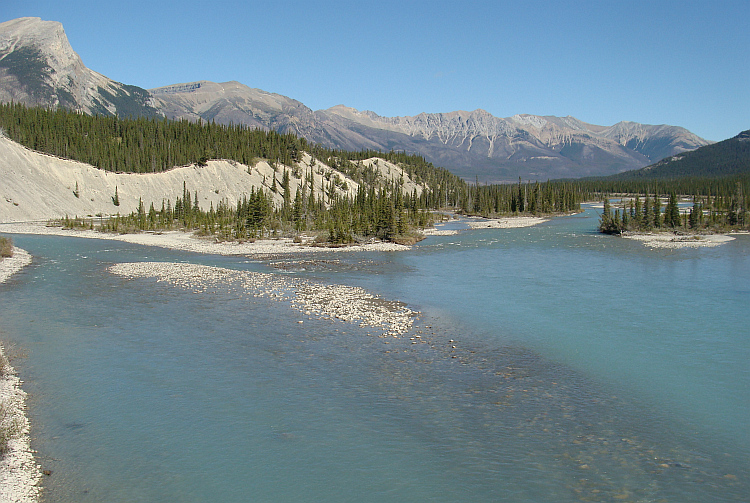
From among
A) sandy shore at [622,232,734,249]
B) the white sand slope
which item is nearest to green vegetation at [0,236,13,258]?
the white sand slope

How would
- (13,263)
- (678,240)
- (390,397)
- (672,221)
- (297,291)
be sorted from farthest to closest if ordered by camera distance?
1. (672,221)
2. (678,240)
3. (13,263)
4. (297,291)
5. (390,397)

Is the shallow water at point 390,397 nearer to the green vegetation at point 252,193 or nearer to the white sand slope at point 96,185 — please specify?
the green vegetation at point 252,193

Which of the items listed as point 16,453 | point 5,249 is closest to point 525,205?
point 5,249

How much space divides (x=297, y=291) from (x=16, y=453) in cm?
2061

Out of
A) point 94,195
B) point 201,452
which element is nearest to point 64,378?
point 201,452

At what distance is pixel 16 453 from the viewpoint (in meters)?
12.8

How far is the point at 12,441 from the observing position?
1329cm

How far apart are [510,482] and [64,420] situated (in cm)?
1196

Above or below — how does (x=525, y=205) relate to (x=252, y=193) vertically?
below

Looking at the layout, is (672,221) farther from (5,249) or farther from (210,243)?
(5,249)

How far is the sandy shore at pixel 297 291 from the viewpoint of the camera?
26.4 metres

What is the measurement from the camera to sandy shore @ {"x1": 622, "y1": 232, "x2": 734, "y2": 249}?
62138 millimetres

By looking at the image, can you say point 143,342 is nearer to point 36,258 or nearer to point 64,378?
point 64,378

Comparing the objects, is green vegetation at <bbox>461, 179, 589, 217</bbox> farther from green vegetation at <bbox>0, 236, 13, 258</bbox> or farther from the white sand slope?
green vegetation at <bbox>0, 236, 13, 258</bbox>
